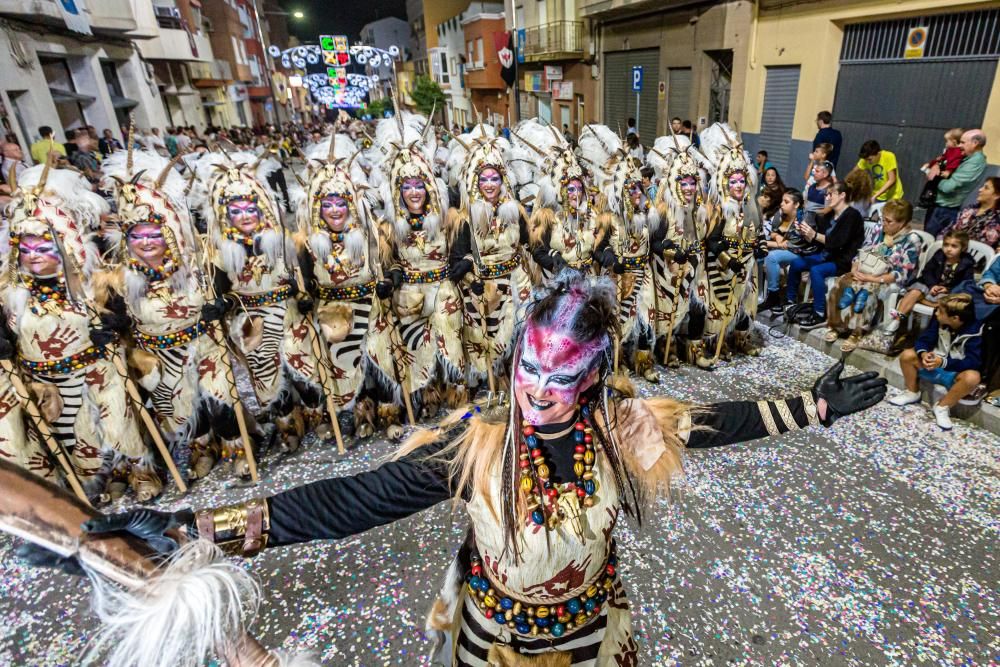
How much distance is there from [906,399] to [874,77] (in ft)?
20.8

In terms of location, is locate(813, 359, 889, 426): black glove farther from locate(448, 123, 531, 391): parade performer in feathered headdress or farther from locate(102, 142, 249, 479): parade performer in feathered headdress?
locate(102, 142, 249, 479): parade performer in feathered headdress

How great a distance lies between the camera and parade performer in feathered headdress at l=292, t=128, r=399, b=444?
3.78m

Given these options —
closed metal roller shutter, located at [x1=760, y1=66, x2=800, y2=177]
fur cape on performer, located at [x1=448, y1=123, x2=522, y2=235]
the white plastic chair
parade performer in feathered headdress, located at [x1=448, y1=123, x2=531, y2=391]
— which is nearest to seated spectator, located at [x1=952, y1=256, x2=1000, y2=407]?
the white plastic chair

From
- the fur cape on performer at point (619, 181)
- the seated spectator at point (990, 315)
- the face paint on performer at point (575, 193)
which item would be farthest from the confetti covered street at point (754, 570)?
the face paint on performer at point (575, 193)

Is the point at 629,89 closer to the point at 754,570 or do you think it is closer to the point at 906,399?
the point at 906,399

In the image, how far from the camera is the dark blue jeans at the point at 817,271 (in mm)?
5492

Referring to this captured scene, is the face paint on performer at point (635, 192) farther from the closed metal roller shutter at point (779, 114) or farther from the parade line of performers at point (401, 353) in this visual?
the closed metal roller shutter at point (779, 114)

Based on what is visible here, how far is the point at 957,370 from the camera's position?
3.98 m

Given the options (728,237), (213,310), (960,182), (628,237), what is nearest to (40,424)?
(213,310)

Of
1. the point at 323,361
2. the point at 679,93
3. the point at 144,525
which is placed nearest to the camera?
the point at 144,525

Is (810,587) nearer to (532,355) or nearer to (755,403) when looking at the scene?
(755,403)

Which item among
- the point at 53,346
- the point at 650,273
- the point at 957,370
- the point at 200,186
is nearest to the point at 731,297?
the point at 650,273

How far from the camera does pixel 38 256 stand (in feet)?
10.2

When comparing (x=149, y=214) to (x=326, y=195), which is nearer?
(x=149, y=214)
